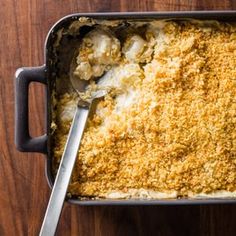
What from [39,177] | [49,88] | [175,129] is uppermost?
[49,88]

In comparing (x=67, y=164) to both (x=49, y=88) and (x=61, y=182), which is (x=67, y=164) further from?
(x=49, y=88)

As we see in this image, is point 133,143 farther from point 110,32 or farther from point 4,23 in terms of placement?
point 4,23

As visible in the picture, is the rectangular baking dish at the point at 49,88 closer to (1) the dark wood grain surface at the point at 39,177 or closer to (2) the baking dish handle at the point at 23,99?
(2) the baking dish handle at the point at 23,99

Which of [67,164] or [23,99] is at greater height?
[23,99]

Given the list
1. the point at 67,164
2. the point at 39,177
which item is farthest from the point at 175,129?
the point at 39,177

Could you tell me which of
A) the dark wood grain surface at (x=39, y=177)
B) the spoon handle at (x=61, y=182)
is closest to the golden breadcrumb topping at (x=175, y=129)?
the spoon handle at (x=61, y=182)
